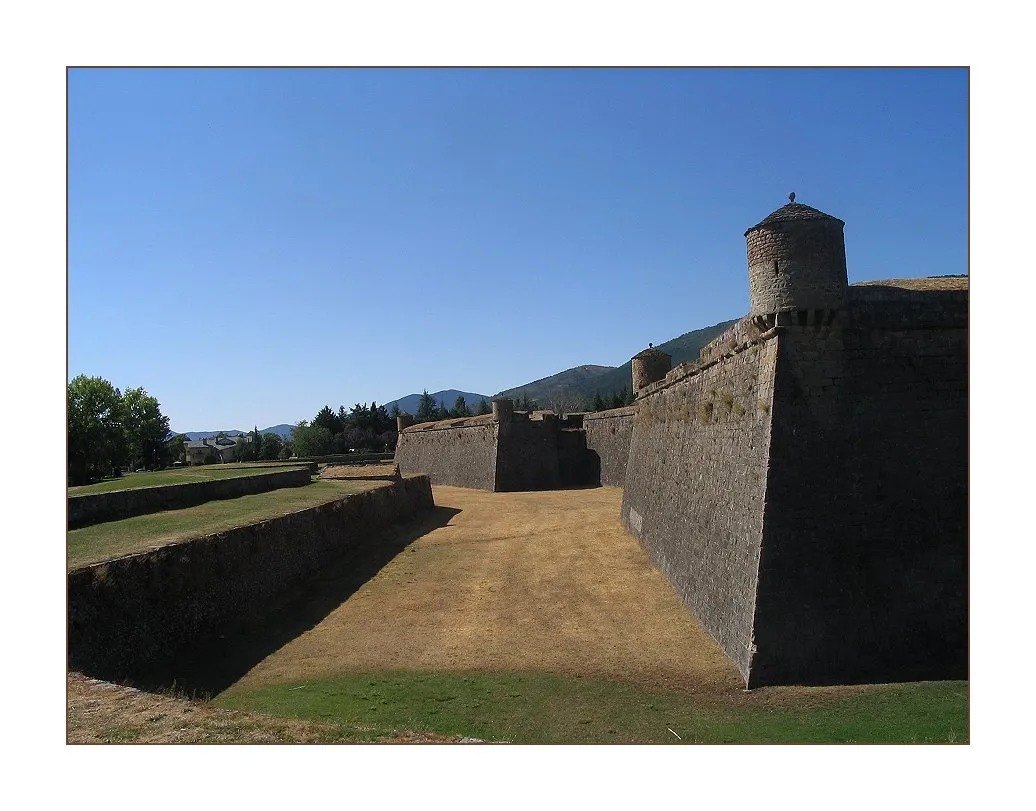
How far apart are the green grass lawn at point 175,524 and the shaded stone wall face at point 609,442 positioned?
18.8m

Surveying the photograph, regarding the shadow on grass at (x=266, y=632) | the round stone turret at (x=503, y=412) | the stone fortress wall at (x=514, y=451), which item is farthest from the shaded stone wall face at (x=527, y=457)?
the shadow on grass at (x=266, y=632)

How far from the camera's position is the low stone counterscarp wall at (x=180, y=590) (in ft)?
27.9

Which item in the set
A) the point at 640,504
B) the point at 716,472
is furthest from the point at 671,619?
the point at 640,504

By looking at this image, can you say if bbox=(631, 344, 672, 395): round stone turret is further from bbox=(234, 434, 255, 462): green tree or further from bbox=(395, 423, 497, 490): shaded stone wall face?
bbox=(234, 434, 255, 462): green tree

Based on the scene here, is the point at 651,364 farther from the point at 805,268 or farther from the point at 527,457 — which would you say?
the point at 805,268

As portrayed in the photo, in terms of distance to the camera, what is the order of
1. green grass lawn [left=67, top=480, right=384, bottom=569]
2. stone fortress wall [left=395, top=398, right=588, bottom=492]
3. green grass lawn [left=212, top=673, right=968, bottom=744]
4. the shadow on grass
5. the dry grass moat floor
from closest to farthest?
the dry grass moat floor < green grass lawn [left=212, top=673, right=968, bottom=744] < the shadow on grass < green grass lawn [left=67, top=480, right=384, bottom=569] < stone fortress wall [left=395, top=398, right=588, bottom=492]

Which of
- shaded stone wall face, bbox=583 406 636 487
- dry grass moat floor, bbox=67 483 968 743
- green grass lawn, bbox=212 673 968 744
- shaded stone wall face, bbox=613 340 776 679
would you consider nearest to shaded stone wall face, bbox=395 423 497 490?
shaded stone wall face, bbox=583 406 636 487

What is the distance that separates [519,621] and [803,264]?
26.8 ft

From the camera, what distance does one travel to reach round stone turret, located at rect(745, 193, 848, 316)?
9.20 metres

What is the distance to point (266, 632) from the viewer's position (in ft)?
38.6

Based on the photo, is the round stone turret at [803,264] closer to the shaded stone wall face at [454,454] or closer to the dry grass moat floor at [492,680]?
the dry grass moat floor at [492,680]

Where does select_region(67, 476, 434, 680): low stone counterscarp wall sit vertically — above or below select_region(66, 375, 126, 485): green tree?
below

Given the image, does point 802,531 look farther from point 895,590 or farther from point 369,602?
point 369,602

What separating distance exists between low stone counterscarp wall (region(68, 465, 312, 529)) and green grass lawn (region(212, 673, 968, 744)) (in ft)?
22.6
